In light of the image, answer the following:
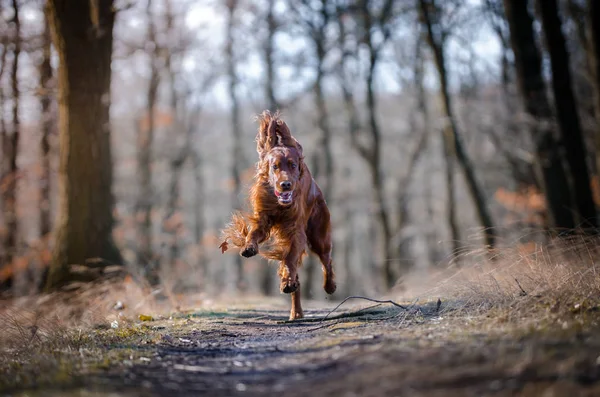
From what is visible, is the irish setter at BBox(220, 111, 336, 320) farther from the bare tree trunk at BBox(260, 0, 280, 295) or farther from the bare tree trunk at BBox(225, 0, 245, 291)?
the bare tree trunk at BBox(225, 0, 245, 291)

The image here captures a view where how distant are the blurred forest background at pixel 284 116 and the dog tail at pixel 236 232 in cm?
54

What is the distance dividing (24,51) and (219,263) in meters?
43.8

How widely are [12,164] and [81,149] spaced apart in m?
9.05

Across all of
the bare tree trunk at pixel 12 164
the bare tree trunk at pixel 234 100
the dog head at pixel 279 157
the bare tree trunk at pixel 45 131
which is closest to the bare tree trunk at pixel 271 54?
the bare tree trunk at pixel 234 100

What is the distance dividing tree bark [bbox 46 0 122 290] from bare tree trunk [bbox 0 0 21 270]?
5853mm

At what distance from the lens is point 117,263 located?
909 cm

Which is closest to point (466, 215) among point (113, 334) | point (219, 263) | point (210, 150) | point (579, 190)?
point (210, 150)

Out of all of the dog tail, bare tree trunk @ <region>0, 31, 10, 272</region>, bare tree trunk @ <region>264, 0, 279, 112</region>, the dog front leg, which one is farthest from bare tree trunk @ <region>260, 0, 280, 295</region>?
the dog front leg

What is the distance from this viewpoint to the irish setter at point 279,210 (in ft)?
20.1

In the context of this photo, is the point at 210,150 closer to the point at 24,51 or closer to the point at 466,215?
the point at 466,215

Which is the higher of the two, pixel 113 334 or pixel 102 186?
pixel 102 186

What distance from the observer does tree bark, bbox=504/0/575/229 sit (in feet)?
35.6

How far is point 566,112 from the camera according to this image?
10578 millimetres

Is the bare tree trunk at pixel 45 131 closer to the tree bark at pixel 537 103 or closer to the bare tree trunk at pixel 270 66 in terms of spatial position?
the bare tree trunk at pixel 270 66
